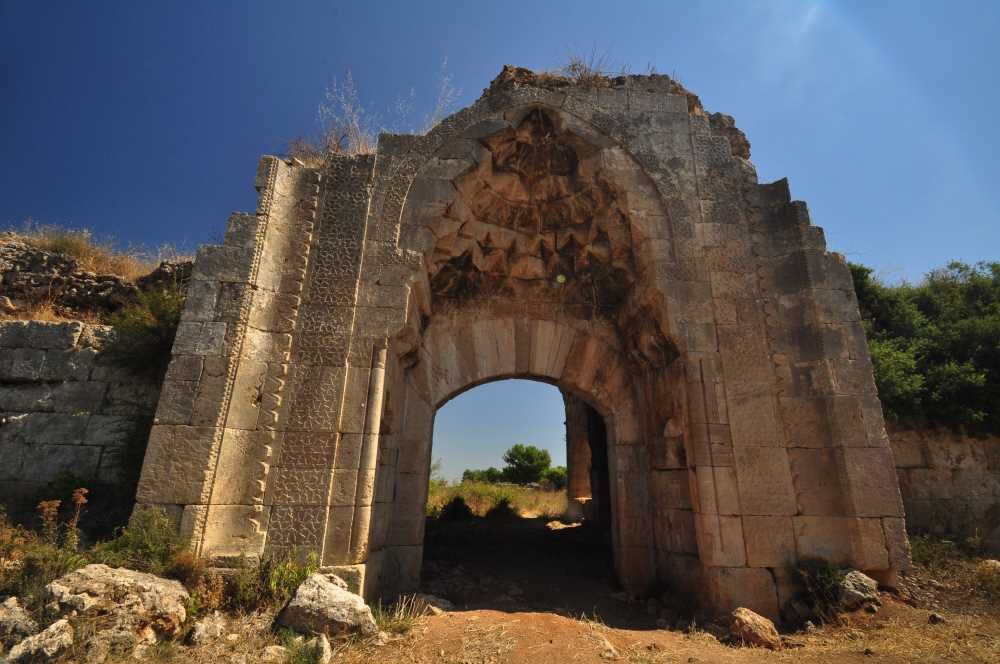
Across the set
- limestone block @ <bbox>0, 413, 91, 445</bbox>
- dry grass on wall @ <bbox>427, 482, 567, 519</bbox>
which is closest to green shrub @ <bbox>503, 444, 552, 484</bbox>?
dry grass on wall @ <bbox>427, 482, 567, 519</bbox>

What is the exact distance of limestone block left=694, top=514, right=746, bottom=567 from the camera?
4219 mm

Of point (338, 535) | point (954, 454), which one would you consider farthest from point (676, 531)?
point (954, 454)

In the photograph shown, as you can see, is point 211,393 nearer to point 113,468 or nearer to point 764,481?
point 113,468

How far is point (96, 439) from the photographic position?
4.71 m

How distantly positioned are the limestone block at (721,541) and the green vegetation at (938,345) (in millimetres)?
3626

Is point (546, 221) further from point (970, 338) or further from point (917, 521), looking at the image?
point (970, 338)

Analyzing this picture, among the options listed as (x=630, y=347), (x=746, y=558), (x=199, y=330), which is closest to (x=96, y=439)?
(x=199, y=330)

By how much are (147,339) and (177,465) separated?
1894 millimetres

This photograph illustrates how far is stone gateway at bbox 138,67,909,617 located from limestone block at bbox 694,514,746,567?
0.06 ft

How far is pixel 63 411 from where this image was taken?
482cm

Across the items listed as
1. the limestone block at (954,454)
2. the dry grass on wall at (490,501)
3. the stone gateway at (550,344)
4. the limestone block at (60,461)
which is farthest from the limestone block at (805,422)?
the dry grass on wall at (490,501)

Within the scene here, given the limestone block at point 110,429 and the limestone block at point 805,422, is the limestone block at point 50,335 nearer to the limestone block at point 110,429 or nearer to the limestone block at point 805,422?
the limestone block at point 110,429

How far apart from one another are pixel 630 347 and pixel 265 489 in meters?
4.17

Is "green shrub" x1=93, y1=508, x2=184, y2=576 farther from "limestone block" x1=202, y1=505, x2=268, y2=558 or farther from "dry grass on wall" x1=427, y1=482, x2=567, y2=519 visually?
"dry grass on wall" x1=427, y1=482, x2=567, y2=519
